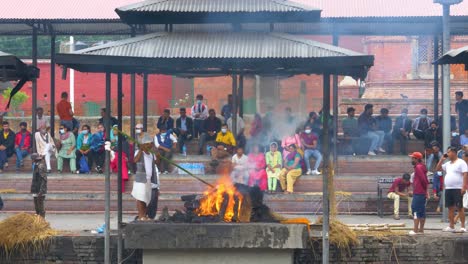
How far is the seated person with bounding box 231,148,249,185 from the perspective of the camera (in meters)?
22.0

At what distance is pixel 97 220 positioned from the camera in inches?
828

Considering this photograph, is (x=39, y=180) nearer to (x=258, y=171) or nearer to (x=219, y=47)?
(x=258, y=171)

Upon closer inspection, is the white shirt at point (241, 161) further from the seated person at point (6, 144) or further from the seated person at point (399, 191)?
the seated person at point (6, 144)

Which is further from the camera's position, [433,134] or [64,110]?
[64,110]

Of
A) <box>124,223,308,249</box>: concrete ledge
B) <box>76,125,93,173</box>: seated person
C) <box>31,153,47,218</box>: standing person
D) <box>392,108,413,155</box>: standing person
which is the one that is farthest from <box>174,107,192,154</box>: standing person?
<box>124,223,308,249</box>: concrete ledge

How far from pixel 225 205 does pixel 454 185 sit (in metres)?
4.80

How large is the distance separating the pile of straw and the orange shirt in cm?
1038

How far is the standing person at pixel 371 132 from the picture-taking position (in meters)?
26.0

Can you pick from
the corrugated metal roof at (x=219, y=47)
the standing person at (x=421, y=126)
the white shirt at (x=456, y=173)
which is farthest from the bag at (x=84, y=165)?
the white shirt at (x=456, y=173)

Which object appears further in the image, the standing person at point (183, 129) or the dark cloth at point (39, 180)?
the standing person at point (183, 129)

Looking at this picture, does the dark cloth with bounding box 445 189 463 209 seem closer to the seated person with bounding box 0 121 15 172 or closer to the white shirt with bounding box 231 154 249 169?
the white shirt with bounding box 231 154 249 169

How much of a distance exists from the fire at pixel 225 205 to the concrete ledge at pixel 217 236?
53 centimetres

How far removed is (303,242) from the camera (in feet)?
52.1

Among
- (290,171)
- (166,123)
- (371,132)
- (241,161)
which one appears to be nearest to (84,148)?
(166,123)
